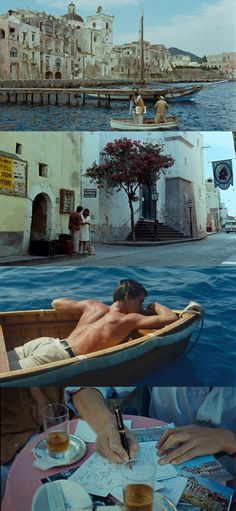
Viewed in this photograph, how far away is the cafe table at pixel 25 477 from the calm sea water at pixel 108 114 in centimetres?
113

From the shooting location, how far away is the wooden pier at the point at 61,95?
2355mm

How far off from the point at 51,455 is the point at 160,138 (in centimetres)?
121

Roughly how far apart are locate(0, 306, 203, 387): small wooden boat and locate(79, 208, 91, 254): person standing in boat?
9.7 inches

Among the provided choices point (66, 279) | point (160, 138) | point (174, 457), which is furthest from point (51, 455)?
point (160, 138)

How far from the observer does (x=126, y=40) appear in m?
2.41

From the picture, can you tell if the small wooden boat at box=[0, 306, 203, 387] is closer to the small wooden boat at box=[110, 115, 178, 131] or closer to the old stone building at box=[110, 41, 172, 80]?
the small wooden boat at box=[110, 115, 178, 131]

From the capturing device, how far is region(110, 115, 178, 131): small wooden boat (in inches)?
94.3

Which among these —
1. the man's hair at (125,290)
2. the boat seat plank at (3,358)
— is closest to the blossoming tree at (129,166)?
the man's hair at (125,290)

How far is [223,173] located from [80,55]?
2.16ft

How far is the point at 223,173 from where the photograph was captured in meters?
2.51

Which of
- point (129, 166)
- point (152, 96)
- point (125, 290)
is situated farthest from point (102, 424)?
Answer: point (152, 96)

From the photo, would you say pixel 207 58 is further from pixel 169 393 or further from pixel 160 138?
pixel 169 393

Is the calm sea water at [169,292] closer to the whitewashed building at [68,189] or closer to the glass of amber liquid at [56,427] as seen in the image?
the whitewashed building at [68,189]

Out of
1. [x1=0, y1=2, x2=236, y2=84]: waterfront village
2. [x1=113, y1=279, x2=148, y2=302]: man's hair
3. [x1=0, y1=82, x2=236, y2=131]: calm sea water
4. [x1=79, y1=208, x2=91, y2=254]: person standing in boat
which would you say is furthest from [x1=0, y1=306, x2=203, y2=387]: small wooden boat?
[x1=0, y1=2, x2=236, y2=84]: waterfront village
